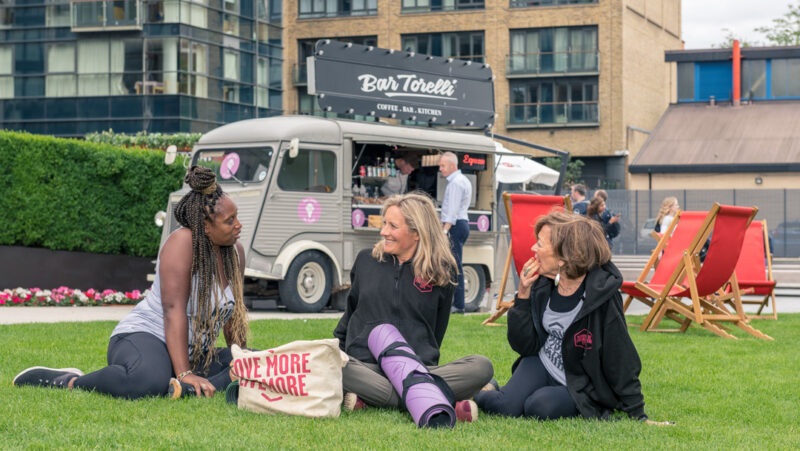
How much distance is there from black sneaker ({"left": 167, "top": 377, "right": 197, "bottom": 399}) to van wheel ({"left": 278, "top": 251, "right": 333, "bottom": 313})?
770cm

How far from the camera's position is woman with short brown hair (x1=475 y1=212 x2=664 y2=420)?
5.45 meters

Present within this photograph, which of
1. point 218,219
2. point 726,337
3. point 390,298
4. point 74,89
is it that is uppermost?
point 74,89

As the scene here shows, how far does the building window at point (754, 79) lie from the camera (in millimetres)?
48625

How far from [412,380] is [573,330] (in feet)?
2.82

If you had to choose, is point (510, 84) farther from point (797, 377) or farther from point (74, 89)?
point (797, 377)

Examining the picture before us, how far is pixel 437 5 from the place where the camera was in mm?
53062

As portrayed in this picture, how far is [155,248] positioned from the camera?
16953mm

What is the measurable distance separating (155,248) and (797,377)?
11591mm

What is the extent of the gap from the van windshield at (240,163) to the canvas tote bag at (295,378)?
28.0 feet

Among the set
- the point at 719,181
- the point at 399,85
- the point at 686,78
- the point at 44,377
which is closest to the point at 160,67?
the point at 719,181

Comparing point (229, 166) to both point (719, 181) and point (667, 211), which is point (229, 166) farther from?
point (719, 181)

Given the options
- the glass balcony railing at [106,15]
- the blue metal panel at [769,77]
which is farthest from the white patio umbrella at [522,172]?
the blue metal panel at [769,77]

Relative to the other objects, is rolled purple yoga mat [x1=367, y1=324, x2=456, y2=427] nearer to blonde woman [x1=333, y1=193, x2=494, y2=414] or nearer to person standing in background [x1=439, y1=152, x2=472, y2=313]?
blonde woman [x1=333, y1=193, x2=494, y2=414]

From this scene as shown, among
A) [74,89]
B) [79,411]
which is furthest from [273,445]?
[74,89]
